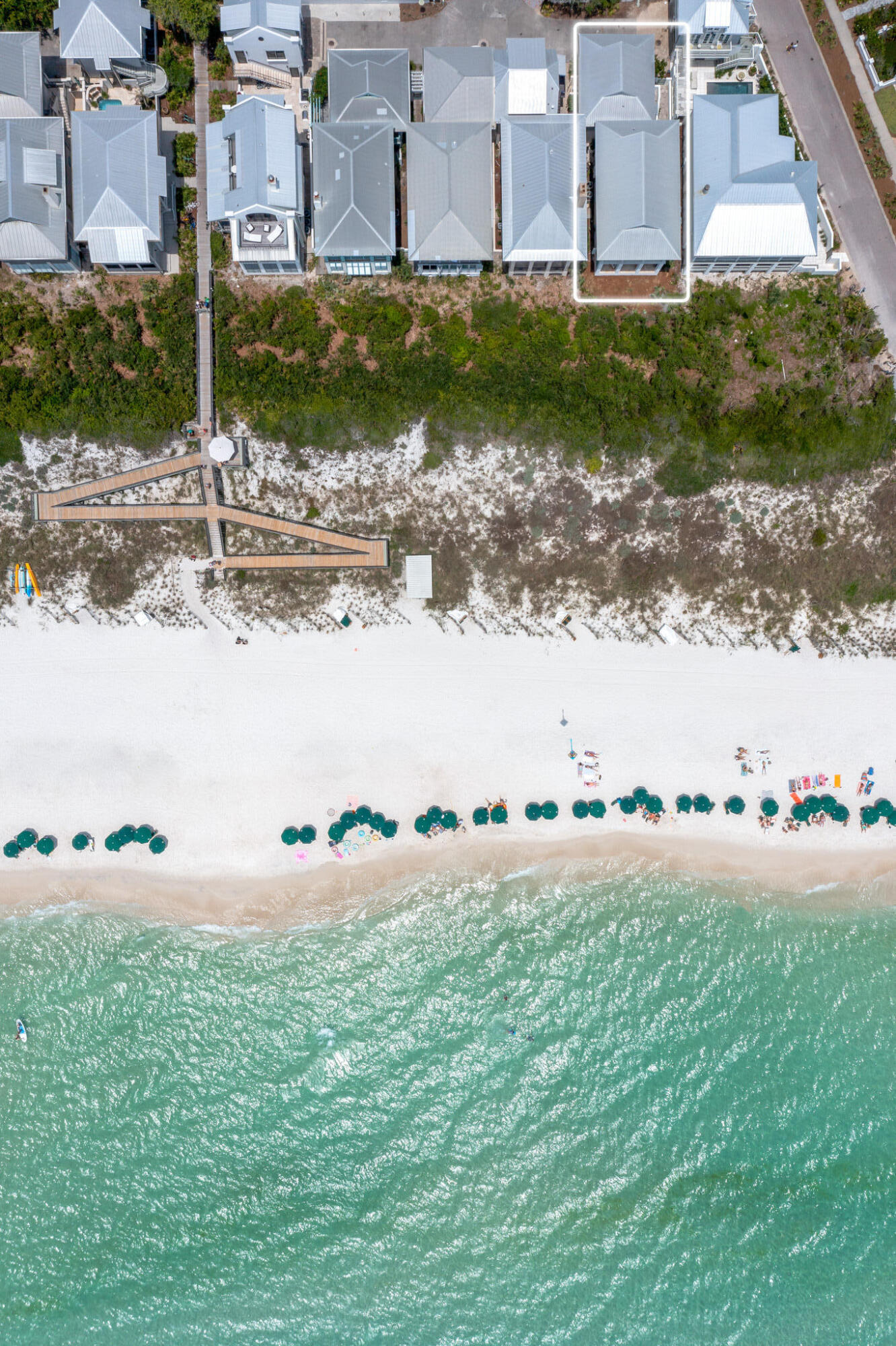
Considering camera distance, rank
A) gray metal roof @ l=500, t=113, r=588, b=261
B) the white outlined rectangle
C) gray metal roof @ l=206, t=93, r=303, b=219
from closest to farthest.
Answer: gray metal roof @ l=206, t=93, r=303, b=219
gray metal roof @ l=500, t=113, r=588, b=261
the white outlined rectangle

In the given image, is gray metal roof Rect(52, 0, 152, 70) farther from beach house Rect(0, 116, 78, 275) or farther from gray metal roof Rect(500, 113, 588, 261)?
gray metal roof Rect(500, 113, 588, 261)

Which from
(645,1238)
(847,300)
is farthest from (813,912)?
(847,300)

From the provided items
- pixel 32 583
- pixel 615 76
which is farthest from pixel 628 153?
pixel 32 583

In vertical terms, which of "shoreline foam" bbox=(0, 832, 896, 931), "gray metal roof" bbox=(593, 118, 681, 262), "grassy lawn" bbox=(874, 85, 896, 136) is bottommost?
"shoreline foam" bbox=(0, 832, 896, 931)

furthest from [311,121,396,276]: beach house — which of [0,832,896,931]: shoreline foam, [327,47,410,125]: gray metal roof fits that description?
[0,832,896,931]: shoreline foam

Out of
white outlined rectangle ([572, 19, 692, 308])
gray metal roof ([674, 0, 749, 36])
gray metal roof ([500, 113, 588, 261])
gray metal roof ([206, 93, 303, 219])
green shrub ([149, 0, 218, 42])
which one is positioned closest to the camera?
gray metal roof ([206, 93, 303, 219])

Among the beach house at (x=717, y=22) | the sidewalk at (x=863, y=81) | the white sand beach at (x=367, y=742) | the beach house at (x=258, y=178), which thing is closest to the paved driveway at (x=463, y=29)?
the beach house at (x=717, y=22)

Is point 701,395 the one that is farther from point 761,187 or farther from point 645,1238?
point 645,1238
